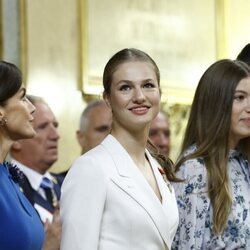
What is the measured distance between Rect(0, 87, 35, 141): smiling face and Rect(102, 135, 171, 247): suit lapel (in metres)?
0.42

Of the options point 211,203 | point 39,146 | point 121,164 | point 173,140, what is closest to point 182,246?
point 211,203

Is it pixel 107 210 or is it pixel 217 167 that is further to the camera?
pixel 217 167

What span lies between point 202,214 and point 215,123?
0.36 meters

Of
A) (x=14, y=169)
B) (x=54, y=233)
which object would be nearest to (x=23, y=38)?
(x=14, y=169)

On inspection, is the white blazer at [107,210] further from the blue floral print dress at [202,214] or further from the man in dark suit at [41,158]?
the man in dark suit at [41,158]

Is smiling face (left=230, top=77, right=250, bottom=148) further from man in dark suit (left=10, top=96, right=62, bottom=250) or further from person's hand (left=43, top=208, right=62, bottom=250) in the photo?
man in dark suit (left=10, top=96, right=62, bottom=250)

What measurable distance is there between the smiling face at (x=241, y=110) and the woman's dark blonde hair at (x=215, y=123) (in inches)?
0.7

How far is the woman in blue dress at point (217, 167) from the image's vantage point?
3.40m

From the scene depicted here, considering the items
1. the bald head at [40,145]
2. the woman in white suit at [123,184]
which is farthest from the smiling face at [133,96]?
the bald head at [40,145]

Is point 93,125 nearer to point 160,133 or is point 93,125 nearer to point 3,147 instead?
point 160,133

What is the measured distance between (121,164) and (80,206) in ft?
0.79

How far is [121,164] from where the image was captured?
303 centimetres

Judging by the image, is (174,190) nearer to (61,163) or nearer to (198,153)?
(198,153)

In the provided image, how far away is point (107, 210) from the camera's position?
2.88 m
